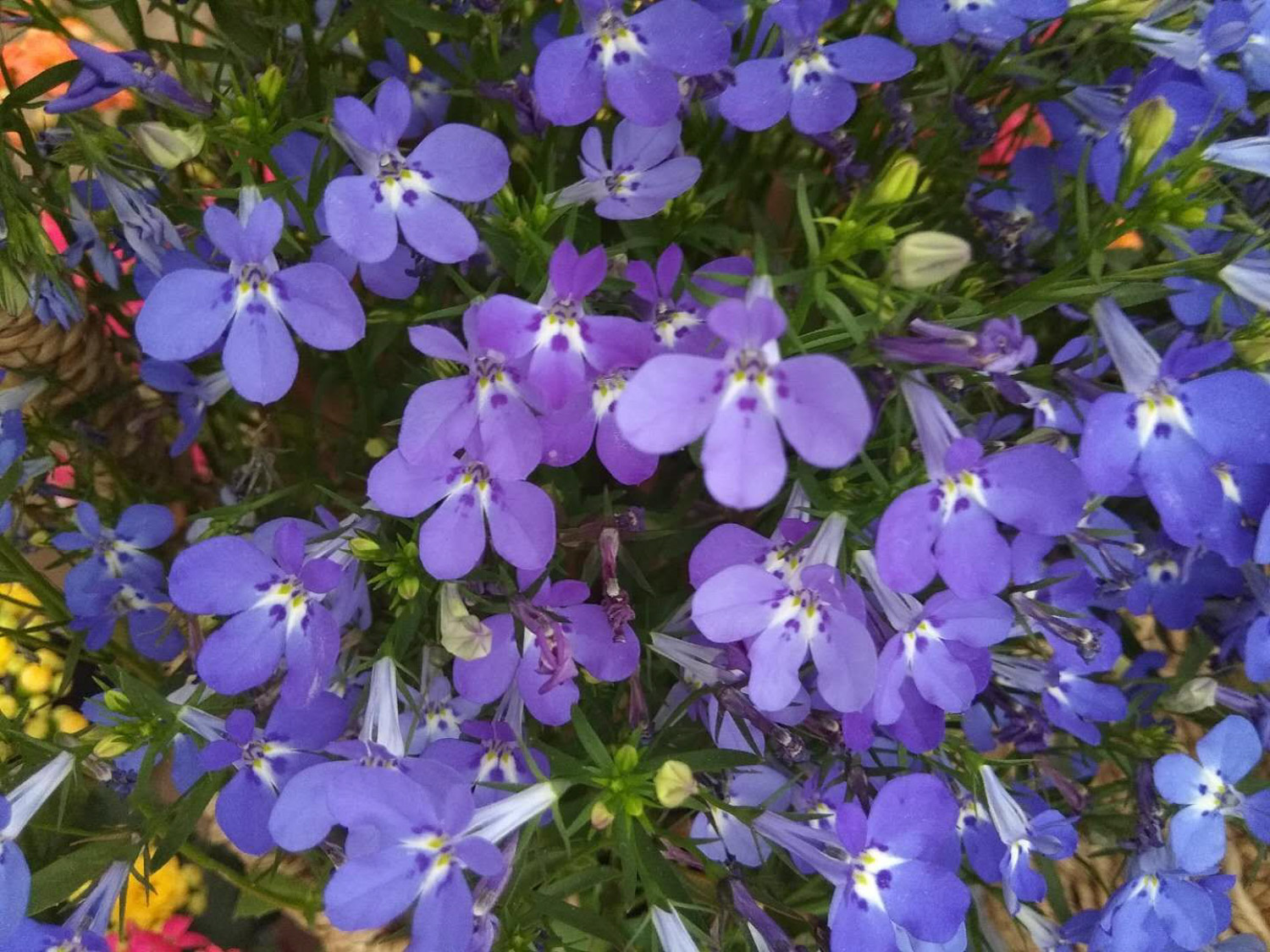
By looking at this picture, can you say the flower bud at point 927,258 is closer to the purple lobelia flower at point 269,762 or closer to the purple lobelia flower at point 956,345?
the purple lobelia flower at point 956,345

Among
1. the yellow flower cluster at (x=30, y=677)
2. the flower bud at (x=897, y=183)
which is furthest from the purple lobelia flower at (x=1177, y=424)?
the yellow flower cluster at (x=30, y=677)

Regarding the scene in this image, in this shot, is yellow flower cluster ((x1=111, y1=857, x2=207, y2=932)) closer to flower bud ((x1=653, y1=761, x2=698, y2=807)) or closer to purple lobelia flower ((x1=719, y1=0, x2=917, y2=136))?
flower bud ((x1=653, y1=761, x2=698, y2=807))

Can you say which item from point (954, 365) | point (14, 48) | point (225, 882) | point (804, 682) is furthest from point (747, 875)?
point (14, 48)

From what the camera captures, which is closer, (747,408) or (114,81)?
(747,408)

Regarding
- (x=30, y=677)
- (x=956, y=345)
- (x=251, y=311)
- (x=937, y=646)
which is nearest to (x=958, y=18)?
(x=956, y=345)

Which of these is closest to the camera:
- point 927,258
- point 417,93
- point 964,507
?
point 927,258

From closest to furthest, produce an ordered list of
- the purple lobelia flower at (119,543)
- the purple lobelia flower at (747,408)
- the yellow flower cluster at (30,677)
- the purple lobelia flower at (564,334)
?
the purple lobelia flower at (747,408) < the purple lobelia flower at (564,334) < the purple lobelia flower at (119,543) < the yellow flower cluster at (30,677)

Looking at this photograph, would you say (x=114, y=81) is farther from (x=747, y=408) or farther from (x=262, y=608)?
(x=747, y=408)

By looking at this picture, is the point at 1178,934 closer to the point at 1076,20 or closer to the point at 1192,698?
the point at 1192,698
